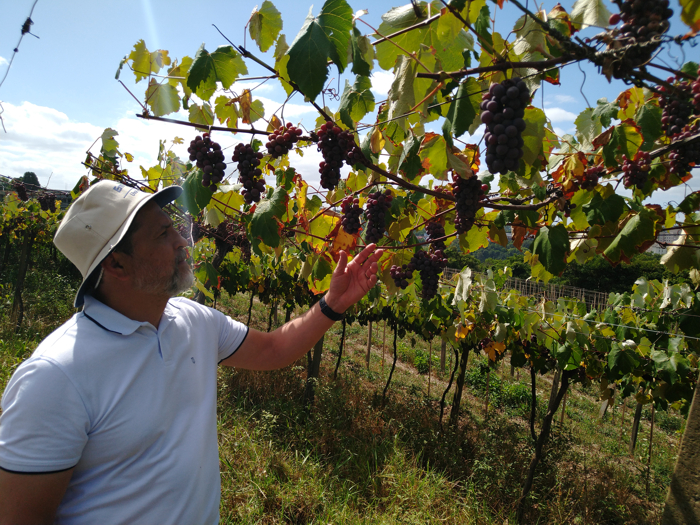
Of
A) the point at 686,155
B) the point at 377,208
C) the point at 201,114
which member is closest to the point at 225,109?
the point at 201,114

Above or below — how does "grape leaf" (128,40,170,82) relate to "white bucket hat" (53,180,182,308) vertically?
above

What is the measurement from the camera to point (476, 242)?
2.34 meters

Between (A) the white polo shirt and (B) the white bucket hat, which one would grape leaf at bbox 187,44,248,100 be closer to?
(B) the white bucket hat


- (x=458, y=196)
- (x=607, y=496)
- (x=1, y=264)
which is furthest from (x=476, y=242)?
(x=1, y=264)

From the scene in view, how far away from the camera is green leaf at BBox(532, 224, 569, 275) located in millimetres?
1662

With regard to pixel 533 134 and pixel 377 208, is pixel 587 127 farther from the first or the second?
pixel 377 208

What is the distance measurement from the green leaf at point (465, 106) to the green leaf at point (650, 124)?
85 cm

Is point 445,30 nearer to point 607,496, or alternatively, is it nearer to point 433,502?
point 433,502

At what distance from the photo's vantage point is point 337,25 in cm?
116

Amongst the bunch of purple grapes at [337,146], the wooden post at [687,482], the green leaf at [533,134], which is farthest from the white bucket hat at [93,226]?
the wooden post at [687,482]

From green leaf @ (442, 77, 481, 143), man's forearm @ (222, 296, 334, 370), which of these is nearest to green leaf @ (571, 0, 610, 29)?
green leaf @ (442, 77, 481, 143)

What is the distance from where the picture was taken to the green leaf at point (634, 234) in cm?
160

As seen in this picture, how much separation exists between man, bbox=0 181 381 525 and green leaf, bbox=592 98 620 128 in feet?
6.65

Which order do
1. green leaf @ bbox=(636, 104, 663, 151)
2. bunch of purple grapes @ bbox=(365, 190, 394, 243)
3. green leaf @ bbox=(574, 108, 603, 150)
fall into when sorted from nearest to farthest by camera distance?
1. green leaf @ bbox=(636, 104, 663, 151)
2. green leaf @ bbox=(574, 108, 603, 150)
3. bunch of purple grapes @ bbox=(365, 190, 394, 243)
